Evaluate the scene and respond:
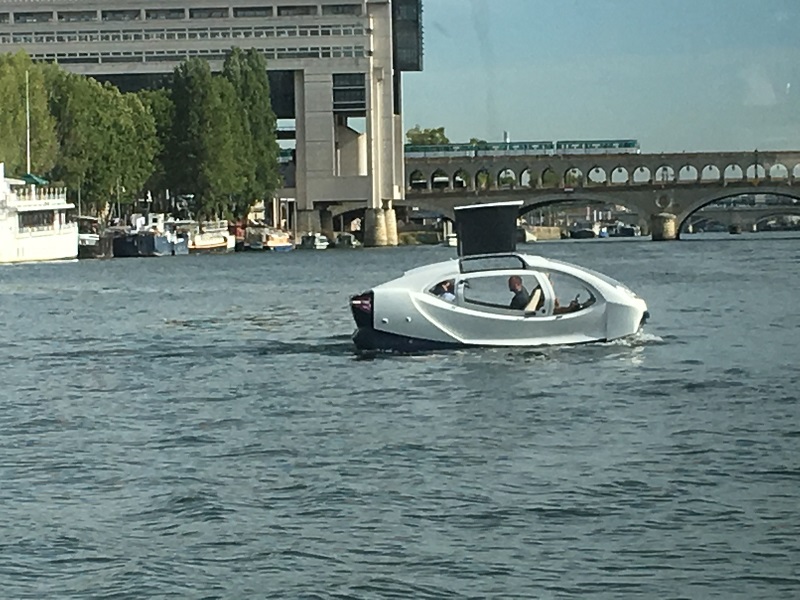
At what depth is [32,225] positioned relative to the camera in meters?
122

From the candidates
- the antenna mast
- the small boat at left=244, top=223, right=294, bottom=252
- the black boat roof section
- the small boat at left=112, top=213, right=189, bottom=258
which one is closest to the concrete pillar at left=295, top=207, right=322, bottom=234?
the small boat at left=244, top=223, right=294, bottom=252

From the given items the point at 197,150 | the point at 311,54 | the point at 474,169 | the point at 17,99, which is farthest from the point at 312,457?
the point at 474,169

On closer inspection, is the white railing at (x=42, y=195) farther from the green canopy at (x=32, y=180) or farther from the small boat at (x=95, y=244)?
the small boat at (x=95, y=244)

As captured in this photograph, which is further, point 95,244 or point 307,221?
point 307,221

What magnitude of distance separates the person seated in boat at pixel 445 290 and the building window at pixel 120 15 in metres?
143

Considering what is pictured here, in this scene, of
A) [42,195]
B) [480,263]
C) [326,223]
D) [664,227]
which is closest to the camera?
[480,263]

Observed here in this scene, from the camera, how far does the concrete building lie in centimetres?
16912

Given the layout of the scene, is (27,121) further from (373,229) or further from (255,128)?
(373,229)

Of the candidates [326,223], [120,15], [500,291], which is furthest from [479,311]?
[120,15]

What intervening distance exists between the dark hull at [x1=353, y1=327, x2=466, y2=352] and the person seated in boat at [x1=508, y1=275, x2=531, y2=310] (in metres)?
1.22

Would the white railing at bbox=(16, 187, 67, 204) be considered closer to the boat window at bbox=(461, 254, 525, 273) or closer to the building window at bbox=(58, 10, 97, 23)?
the building window at bbox=(58, 10, 97, 23)

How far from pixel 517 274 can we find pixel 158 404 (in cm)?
832

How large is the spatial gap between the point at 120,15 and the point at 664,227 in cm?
4915

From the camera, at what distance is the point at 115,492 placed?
69.5 ft
